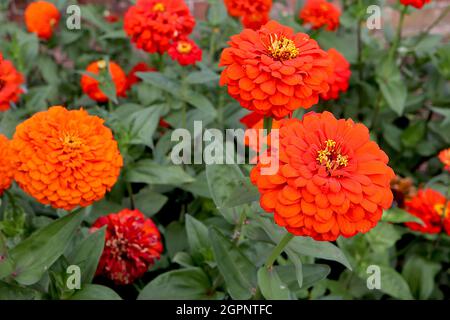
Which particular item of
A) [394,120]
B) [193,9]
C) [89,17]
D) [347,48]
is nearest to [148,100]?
[89,17]

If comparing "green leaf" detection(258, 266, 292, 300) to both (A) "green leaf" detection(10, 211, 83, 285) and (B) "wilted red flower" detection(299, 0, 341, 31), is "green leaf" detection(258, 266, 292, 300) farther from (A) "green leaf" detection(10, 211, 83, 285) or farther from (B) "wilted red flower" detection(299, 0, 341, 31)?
(B) "wilted red flower" detection(299, 0, 341, 31)

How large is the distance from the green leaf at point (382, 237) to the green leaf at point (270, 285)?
1.52 ft

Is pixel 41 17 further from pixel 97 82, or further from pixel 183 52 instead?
pixel 183 52

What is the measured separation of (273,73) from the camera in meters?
0.88

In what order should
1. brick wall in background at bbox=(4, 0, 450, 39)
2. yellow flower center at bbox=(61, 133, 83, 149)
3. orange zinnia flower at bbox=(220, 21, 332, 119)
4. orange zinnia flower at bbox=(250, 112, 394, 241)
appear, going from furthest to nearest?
1. brick wall in background at bbox=(4, 0, 450, 39)
2. yellow flower center at bbox=(61, 133, 83, 149)
3. orange zinnia flower at bbox=(220, 21, 332, 119)
4. orange zinnia flower at bbox=(250, 112, 394, 241)

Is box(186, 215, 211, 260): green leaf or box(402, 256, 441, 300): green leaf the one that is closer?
box(186, 215, 211, 260): green leaf

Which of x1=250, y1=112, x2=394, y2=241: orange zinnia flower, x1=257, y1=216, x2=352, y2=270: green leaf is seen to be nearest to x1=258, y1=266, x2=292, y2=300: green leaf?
x1=257, y1=216, x2=352, y2=270: green leaf

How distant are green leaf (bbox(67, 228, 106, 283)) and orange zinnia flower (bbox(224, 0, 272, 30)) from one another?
2.42 ft

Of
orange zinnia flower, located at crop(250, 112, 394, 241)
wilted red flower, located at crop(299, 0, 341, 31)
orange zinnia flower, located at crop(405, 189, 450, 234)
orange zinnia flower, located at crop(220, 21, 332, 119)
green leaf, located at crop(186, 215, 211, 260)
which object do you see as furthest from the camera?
wilted red flower, located at crop(299, 0, 341, 31)

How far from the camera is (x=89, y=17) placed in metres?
1.83

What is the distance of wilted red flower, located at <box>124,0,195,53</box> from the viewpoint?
138 cm

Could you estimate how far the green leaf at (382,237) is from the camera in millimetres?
1420

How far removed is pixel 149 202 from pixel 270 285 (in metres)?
0.52

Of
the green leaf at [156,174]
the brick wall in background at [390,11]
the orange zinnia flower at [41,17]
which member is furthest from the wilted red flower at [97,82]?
the brick wall in background at [390,11]
